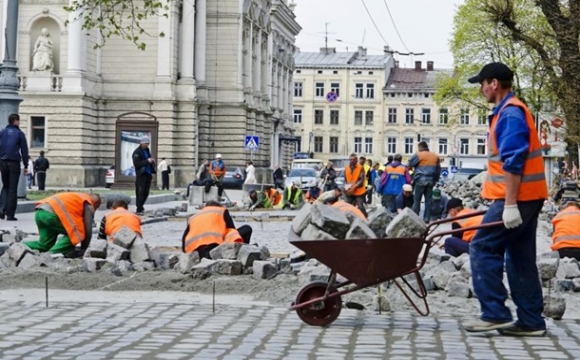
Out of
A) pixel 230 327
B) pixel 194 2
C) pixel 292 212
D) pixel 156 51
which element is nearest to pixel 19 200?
pixel 292 212

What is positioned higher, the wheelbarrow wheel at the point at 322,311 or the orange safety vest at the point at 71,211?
the orange safety vest at the point at 71,211

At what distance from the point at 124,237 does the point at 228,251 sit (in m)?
1.33

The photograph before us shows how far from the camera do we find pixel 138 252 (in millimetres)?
13656

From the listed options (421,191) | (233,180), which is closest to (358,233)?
(421,191)

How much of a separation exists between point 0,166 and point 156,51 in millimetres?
38215

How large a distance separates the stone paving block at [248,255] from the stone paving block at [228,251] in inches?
4.6

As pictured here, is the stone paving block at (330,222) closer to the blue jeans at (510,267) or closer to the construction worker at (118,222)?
the blue jeans at (510,267)

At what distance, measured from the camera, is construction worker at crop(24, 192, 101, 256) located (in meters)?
14.5

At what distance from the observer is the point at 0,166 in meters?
21.5

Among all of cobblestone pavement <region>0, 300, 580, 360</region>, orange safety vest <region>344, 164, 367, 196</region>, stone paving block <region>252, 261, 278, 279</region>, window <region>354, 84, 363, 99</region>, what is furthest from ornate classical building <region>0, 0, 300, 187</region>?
window <region>354, 84, 363, 99</region>

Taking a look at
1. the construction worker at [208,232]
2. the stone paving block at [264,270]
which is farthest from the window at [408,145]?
the stone paving block at [264,270]

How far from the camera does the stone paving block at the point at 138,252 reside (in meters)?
13.6

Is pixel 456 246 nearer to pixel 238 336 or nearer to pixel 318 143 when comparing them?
pixel 238 336

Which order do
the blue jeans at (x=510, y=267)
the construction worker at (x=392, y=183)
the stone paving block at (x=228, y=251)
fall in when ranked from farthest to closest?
the construction worker at (x=392, y=183)
the stone paving block at (x=228, y=251)
the blue jeans at (x=510, y=267)
